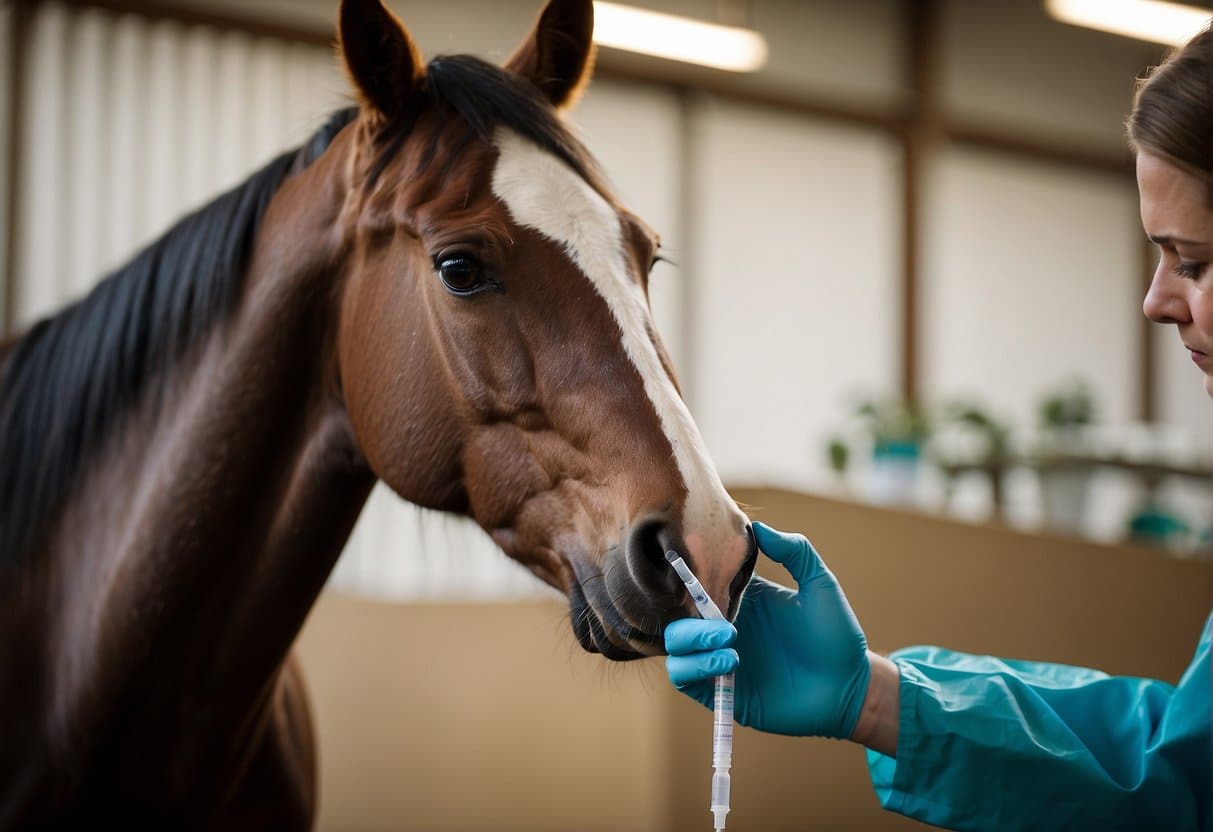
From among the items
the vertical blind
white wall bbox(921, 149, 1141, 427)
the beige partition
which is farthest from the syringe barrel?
white wall bbox(921, 149, 1141, 427)

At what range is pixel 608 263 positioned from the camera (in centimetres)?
89

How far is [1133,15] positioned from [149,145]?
3214mm

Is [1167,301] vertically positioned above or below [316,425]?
above

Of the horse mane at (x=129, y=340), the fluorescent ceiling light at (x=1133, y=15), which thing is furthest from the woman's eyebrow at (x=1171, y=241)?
the fluorescent ceiling light at (x=1133, y=15)

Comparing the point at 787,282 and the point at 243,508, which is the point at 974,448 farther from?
the point at 243,508

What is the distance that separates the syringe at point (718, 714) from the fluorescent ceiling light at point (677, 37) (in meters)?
2.74

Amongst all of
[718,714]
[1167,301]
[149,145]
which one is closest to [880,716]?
[718,714]

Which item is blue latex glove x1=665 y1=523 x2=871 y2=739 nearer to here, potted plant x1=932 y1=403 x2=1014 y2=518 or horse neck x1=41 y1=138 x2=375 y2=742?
horse neck x1=41 y1=138 x2=375 y2=742

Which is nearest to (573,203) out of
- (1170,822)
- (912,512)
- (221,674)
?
(221,674)

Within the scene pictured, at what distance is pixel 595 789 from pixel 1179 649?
1492 mm

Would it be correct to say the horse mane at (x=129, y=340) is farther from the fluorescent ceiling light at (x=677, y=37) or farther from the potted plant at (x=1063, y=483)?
the potted plant at (x=1063, y=483)

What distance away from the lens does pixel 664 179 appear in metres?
4.39

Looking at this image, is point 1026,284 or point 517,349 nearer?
point 517,349

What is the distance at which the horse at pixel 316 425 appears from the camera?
0.86 m
